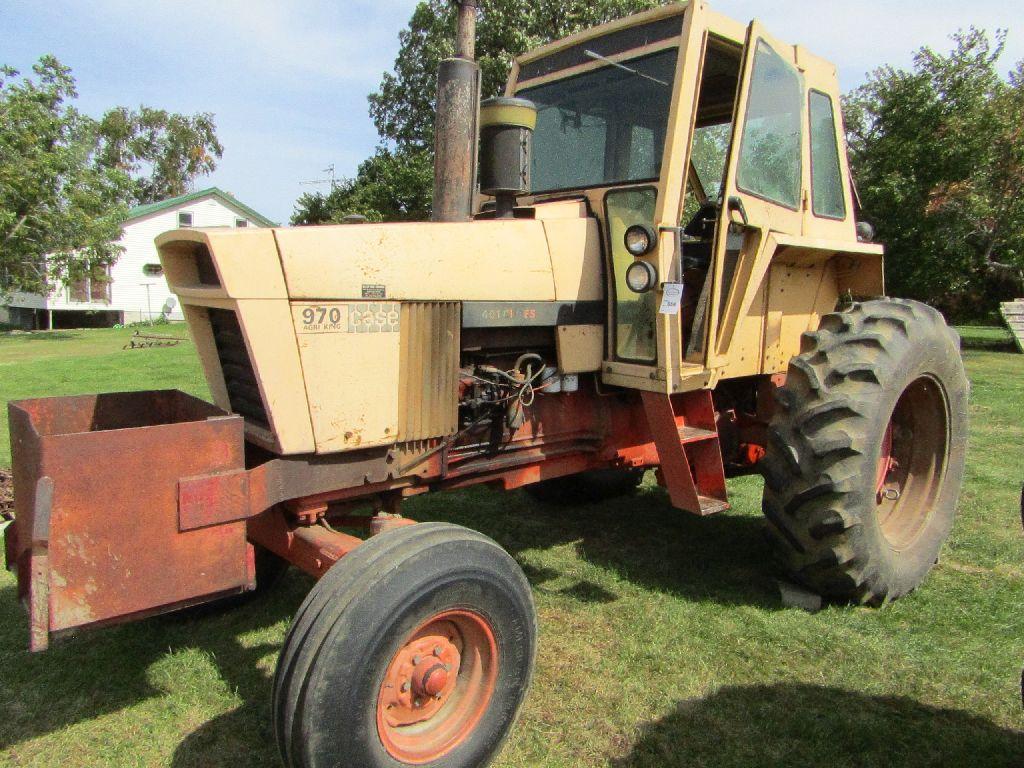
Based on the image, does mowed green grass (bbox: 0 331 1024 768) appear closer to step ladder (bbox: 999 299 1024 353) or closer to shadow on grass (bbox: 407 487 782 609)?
shadow on grass (bbox: 407 487 782 609)

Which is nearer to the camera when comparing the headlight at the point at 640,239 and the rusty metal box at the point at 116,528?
the rusty metal box at the point at 116,528

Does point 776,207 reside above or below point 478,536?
above

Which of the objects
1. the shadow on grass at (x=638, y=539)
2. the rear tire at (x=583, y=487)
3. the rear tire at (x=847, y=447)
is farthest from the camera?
the rear tire at (x=583, y=487)

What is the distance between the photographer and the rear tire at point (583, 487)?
5223mm

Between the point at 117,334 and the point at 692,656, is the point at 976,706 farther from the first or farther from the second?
the point at 117,334

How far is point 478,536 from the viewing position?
2.58 meters

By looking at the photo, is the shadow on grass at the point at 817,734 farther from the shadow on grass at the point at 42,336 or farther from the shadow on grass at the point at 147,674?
the shadow on grass at the point at 42,336

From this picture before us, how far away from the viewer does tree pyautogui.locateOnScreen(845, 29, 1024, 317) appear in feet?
54.1

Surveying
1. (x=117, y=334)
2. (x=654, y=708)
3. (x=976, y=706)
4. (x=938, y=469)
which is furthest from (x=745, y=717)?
(x=117, y=334)

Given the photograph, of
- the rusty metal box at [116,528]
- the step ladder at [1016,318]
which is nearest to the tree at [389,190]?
the step ladder at [1016,318]

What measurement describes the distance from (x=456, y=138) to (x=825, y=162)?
2046 millimetres

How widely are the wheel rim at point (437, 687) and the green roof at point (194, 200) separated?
29082 millimetres

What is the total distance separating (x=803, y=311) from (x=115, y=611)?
143 inches

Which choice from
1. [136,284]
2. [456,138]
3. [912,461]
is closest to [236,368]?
[456,138]
